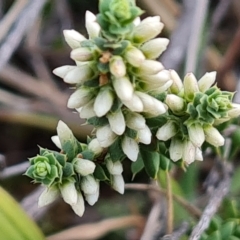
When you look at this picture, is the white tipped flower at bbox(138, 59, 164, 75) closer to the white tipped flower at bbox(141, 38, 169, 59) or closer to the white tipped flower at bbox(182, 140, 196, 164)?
the white tipped flower at bbox(141, 38, 169, 59)

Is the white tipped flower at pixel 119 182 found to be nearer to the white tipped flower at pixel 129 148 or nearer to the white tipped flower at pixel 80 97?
the white tipped flower at pixel 129 148

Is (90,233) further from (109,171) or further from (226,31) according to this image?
(226,31)

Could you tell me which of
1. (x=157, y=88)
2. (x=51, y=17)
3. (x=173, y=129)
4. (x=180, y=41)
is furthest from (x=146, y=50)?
(x=51, y=17)

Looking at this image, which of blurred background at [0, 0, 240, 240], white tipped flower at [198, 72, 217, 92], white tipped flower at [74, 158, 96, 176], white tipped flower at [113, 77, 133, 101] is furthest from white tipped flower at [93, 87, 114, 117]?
blurred background at [0, 0, 240, 240]

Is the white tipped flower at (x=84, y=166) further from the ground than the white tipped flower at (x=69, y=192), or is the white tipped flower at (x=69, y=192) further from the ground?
the white tipped flower at (x=84, y=166)

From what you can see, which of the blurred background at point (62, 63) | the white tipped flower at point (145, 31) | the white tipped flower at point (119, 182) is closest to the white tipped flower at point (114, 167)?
the white tipped flower at point (119, 182)

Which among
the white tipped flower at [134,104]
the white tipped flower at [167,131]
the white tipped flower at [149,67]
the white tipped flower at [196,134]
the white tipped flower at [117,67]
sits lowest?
the white tipped flower at [196,134]

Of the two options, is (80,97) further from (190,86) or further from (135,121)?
(190,86)
